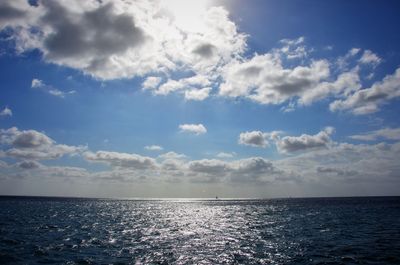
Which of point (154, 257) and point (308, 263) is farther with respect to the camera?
point (154, 257)

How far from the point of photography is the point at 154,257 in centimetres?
3381

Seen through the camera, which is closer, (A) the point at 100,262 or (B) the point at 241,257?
(A) the point at 100,262

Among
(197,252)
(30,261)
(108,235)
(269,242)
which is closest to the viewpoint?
(30,261)

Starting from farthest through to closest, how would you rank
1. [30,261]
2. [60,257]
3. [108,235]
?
1. [108,235]
2. [60,257]
3. [30,261]

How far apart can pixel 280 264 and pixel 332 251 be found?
9297 millimetres

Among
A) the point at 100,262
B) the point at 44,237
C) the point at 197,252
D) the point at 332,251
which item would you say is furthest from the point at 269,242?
the point at 44,237

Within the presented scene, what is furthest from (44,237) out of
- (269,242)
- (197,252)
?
(269,242)

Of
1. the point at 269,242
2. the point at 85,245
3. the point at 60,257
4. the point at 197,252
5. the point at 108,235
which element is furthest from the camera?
the point at 108,235

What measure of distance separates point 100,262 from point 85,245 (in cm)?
1038

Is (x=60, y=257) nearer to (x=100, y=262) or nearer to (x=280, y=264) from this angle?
(x=100, y=262)

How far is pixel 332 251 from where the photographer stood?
121 ft

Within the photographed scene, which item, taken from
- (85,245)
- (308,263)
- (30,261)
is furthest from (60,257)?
(308,263)

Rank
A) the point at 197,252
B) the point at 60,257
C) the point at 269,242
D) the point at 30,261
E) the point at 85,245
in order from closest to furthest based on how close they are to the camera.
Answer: the point at 30,261 < the point at 60,257 < the point at 197,252 < the point at 85,245 < the point at 269,242

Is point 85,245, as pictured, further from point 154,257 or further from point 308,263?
point 308,263
